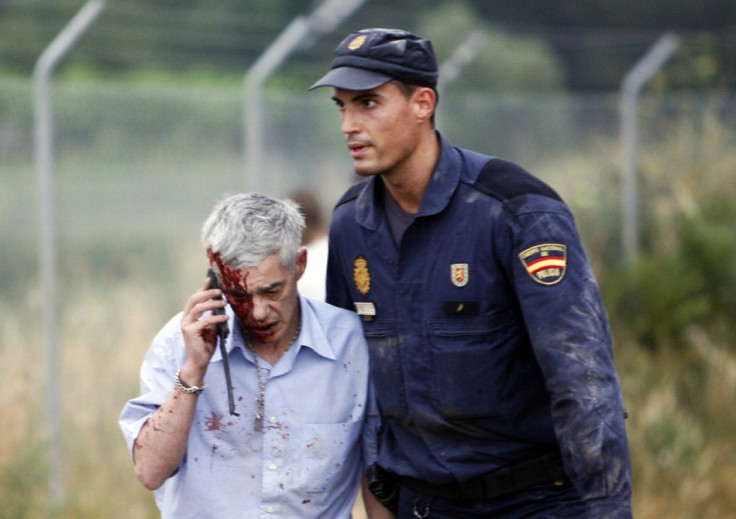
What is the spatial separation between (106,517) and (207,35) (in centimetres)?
352

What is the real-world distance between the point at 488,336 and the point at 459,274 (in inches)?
7.6

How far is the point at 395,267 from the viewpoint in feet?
12.1

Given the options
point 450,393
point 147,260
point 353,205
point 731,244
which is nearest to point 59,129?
point 147,260

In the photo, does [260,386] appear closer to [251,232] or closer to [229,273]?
[229,273]

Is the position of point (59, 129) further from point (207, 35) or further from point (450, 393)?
point (450, 393)

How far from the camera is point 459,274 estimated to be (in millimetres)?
3555

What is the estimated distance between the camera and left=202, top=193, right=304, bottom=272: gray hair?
3.48 m

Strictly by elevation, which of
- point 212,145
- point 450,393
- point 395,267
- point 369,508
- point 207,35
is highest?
point 207,35

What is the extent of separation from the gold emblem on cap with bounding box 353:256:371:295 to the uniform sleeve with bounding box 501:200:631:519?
50cm

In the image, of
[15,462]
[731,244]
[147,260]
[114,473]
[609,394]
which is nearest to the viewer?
[609,394]

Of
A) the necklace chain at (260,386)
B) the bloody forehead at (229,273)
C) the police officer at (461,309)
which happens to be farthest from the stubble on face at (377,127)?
the necklace chain at (260,386)

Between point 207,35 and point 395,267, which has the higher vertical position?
point 207,35

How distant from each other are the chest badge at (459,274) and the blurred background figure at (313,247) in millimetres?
1790

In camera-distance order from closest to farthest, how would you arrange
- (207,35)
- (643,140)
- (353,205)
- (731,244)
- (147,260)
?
(353,205)
(147,260)
(207,35)
(731,244)
(643,140)
